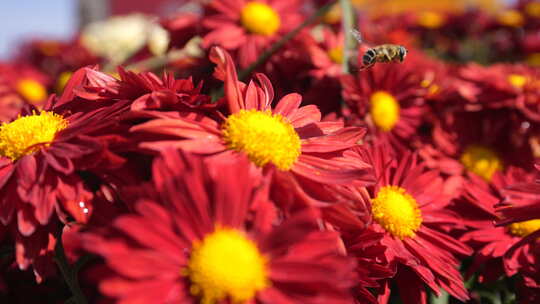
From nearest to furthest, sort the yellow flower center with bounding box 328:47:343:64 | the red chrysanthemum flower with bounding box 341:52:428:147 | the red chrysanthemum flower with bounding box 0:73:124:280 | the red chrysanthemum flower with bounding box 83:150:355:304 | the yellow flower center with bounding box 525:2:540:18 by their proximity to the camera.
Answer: the red chrysanthemum flower with bounding box 83:150:355:304, the red chrysanthemum flower with bounding box 0:73:124:280, the red chrysanthemum flower with bounding box 341:52:428:147, the yellow flower center with bounding box 328:47:343:64, the yellow flower center with bounding box 525:2:540:18

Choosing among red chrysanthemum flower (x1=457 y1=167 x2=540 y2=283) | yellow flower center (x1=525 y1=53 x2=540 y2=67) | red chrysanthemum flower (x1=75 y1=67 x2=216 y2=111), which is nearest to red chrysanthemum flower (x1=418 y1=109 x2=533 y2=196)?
red chrysanthemum flower (x1=457 y1=167 x2=540 y2=283)

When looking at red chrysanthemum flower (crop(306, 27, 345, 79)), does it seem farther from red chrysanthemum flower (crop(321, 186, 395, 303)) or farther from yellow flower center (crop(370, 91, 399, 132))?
red chrysanthemum flower (crop(321, 186, 395, 303))

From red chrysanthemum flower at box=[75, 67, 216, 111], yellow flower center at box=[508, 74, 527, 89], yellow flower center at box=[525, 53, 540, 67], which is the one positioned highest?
yellow flower center at box=[525, 53, 540, 67]

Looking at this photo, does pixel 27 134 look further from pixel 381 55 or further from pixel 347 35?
pixel 347 35

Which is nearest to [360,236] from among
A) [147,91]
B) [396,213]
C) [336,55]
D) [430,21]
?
[396,213]

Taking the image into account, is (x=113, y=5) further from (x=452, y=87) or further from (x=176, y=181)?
(x=176, y=181)

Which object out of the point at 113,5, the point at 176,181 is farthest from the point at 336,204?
the point at 113,5

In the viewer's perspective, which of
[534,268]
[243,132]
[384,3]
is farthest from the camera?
[384,3]
